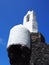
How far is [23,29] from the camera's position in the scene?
248 cm

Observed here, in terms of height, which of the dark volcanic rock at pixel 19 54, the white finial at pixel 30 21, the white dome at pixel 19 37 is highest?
the white finial at pixel 30 21

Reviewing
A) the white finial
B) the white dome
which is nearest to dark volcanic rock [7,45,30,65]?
the white dome

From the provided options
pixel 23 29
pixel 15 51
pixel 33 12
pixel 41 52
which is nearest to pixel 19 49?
pixel 15 51

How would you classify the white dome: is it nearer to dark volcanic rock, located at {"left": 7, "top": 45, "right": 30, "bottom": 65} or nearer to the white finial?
dark volcanic rock, located at {"left": 7, "top": 45, "right": 30, "bottom": 65}

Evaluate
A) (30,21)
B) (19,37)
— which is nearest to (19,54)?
(19,37)

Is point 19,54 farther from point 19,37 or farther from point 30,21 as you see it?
point 30,21

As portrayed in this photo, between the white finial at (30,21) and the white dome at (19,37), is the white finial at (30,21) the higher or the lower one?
the higher one

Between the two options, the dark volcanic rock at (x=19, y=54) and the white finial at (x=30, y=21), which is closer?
the dark volcanic rock at (x=19, y=54)

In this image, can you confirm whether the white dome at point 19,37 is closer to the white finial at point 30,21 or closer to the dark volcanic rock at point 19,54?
the dark volcanic rock at point 19,54

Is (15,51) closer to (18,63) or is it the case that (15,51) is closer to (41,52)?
(18,63)

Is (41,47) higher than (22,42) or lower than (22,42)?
higher

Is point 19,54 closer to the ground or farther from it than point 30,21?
closer to the ground

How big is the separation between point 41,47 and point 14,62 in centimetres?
453

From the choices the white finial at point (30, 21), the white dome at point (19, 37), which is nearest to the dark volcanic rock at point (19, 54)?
the white dome at point (19, 37)
